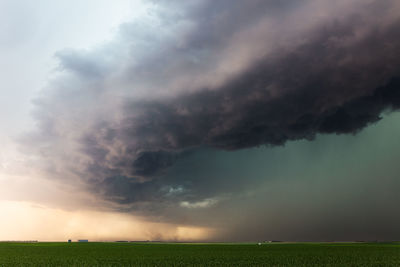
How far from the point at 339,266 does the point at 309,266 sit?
12.0 ft

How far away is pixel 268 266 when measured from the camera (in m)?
38.9

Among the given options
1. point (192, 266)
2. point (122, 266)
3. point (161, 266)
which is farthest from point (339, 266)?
point (122, 266)

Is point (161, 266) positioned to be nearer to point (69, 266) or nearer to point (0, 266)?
point (69, 266)

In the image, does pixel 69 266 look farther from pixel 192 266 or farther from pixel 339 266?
pixel 339 266

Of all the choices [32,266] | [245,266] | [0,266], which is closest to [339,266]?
[245,266]

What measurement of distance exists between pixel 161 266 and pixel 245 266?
35.6ft

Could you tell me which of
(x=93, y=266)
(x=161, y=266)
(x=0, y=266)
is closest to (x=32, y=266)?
(x=0, y=266)

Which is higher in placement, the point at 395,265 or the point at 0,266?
the point at 0,266

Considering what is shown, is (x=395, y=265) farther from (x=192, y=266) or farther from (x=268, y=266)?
(x=192, y=266)

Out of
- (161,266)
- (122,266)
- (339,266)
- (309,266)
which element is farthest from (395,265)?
(122,266)

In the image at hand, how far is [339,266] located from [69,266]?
3439 centimetres

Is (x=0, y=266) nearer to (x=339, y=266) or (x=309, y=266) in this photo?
(x=309, y=266)

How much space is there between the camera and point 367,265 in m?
40.4

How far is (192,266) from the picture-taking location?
39625mm
